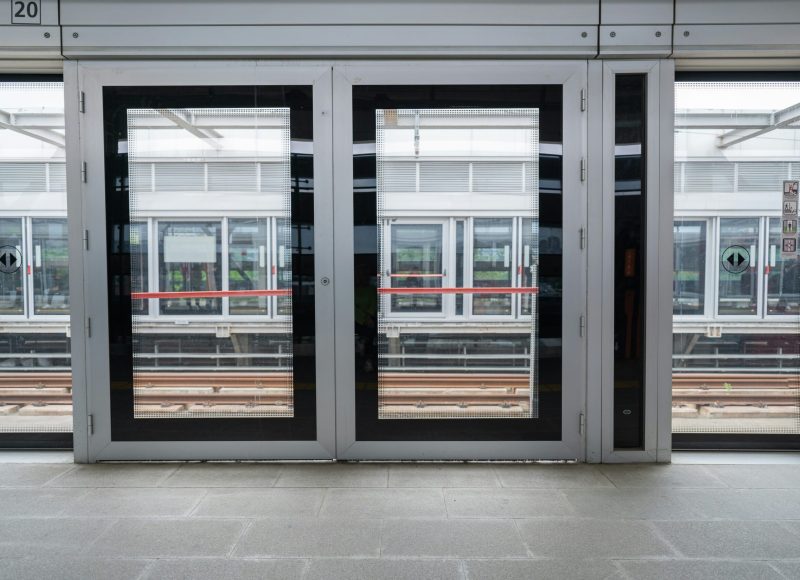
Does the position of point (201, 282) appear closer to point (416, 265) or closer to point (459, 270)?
point (416, 265)

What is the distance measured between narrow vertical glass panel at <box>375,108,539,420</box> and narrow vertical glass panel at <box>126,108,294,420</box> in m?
0.67

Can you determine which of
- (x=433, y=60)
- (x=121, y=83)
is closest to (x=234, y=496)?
(x=121, y=83)

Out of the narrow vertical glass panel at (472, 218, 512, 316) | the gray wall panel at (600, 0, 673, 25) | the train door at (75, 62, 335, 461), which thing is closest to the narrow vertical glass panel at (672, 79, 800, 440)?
the gray wall panel at (600, 0, 673, 25)

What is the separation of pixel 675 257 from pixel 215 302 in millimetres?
3117

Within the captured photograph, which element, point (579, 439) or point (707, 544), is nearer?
point (707, 544)

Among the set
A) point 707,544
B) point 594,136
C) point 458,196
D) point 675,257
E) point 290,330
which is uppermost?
point 594,136

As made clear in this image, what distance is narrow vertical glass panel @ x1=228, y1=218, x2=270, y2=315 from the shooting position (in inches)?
136

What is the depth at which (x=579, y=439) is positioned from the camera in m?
3.46

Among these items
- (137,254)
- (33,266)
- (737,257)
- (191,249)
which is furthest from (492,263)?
(33,266)

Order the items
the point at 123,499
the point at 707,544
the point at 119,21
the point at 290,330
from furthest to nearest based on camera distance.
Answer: the point at 290,330, the point at 119,21, the point at 123,499, the point at 707,544

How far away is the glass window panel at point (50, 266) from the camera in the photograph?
12.1 ft

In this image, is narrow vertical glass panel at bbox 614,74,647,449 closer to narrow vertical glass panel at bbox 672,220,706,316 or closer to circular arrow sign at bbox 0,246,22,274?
narrow vertical glass panel at bbox 672,220,706,316

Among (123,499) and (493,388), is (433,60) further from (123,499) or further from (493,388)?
(123,499)

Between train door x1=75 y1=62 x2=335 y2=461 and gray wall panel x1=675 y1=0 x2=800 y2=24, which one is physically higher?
gray wall panel x1=675 y1=0 x2=800 y2=24
